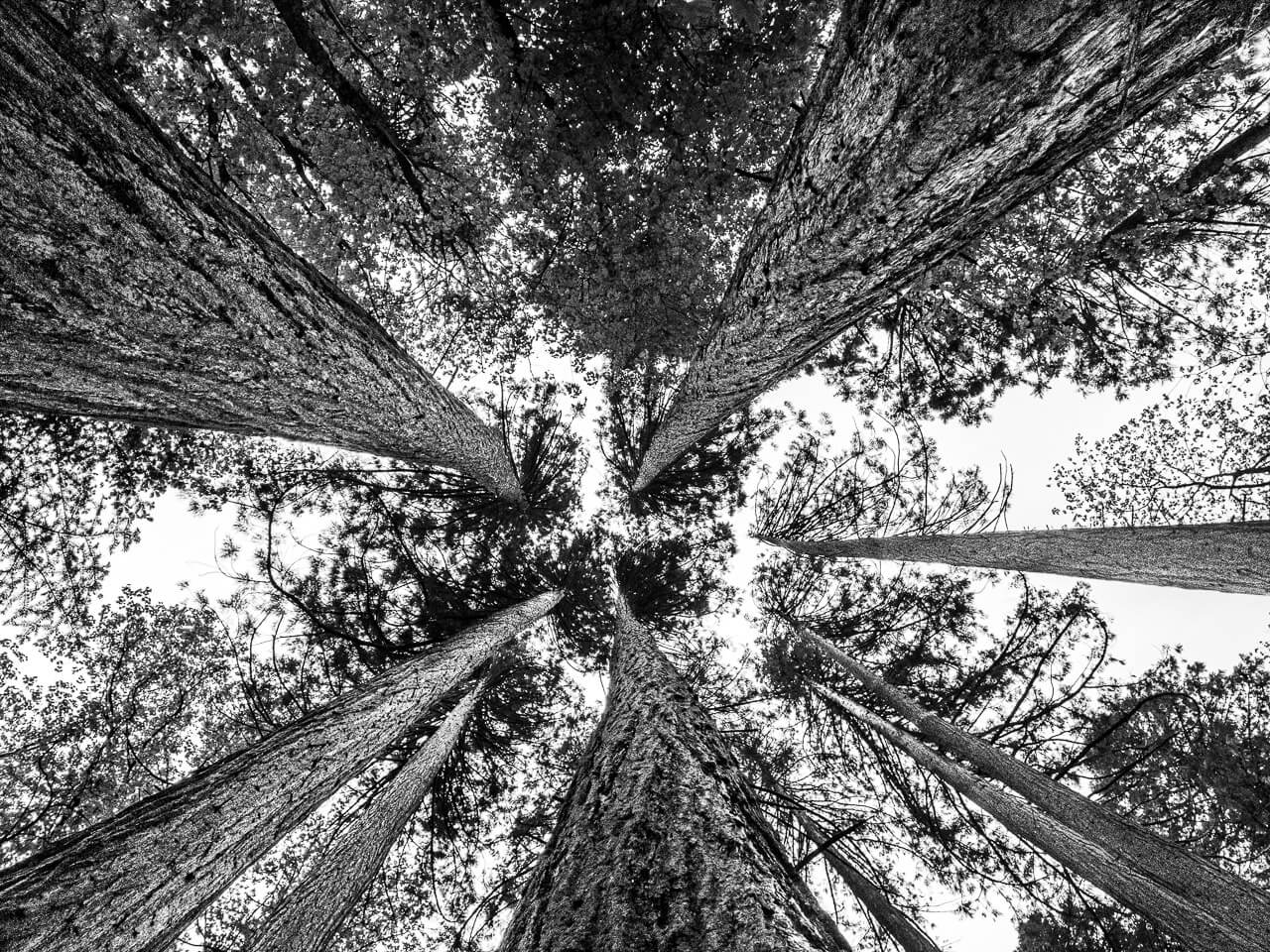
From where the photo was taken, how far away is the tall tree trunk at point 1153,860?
10.6 ft

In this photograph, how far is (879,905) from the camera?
618 cm

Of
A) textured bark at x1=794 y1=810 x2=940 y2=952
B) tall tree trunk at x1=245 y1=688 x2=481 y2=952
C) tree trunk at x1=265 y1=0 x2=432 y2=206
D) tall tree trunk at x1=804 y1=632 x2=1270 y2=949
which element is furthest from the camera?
textured bark at x1=794 y1=810 x2=940 y2=952

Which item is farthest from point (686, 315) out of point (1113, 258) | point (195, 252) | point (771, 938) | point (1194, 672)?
point (1194, 672)

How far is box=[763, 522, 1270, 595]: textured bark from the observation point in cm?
300

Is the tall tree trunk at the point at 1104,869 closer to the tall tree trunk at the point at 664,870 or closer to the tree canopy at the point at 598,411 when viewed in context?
the tree canopy at the point at 598,411

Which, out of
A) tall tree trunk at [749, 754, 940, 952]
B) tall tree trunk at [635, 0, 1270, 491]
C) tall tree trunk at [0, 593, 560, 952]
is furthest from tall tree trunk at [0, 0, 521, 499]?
tall tree trunk at [749, 754, 940, 952]

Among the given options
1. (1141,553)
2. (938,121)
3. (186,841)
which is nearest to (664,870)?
(938,121)

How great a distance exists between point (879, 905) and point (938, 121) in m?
8.34

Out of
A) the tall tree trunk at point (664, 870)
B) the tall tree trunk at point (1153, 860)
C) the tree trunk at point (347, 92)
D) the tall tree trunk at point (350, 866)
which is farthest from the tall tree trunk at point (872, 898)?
the tree trunk at point (347, 92)

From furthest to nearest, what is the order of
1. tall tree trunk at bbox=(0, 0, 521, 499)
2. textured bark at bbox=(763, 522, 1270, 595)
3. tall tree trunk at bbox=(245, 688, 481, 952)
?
tall tree trunk at bbox=(245, 688, 481, 952) → textured bark at bbox=(763, 522, 1270, 595) → tall tree trunk at bbox=(0, 0, 521, 499)

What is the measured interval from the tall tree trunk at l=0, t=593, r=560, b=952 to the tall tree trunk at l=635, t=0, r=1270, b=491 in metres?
4.65

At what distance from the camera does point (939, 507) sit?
7020mm

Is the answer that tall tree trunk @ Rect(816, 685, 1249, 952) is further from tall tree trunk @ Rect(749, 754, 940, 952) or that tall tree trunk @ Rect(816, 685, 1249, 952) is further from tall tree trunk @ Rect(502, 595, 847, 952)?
tall tree trunk @ Rect(502, 595, 847, 952)

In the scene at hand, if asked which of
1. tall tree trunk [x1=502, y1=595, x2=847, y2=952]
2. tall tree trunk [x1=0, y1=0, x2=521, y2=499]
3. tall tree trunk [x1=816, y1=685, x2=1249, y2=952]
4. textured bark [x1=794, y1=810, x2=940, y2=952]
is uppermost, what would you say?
tall tree trunk [x1=0, y1=0, x2=521, y2=499]
